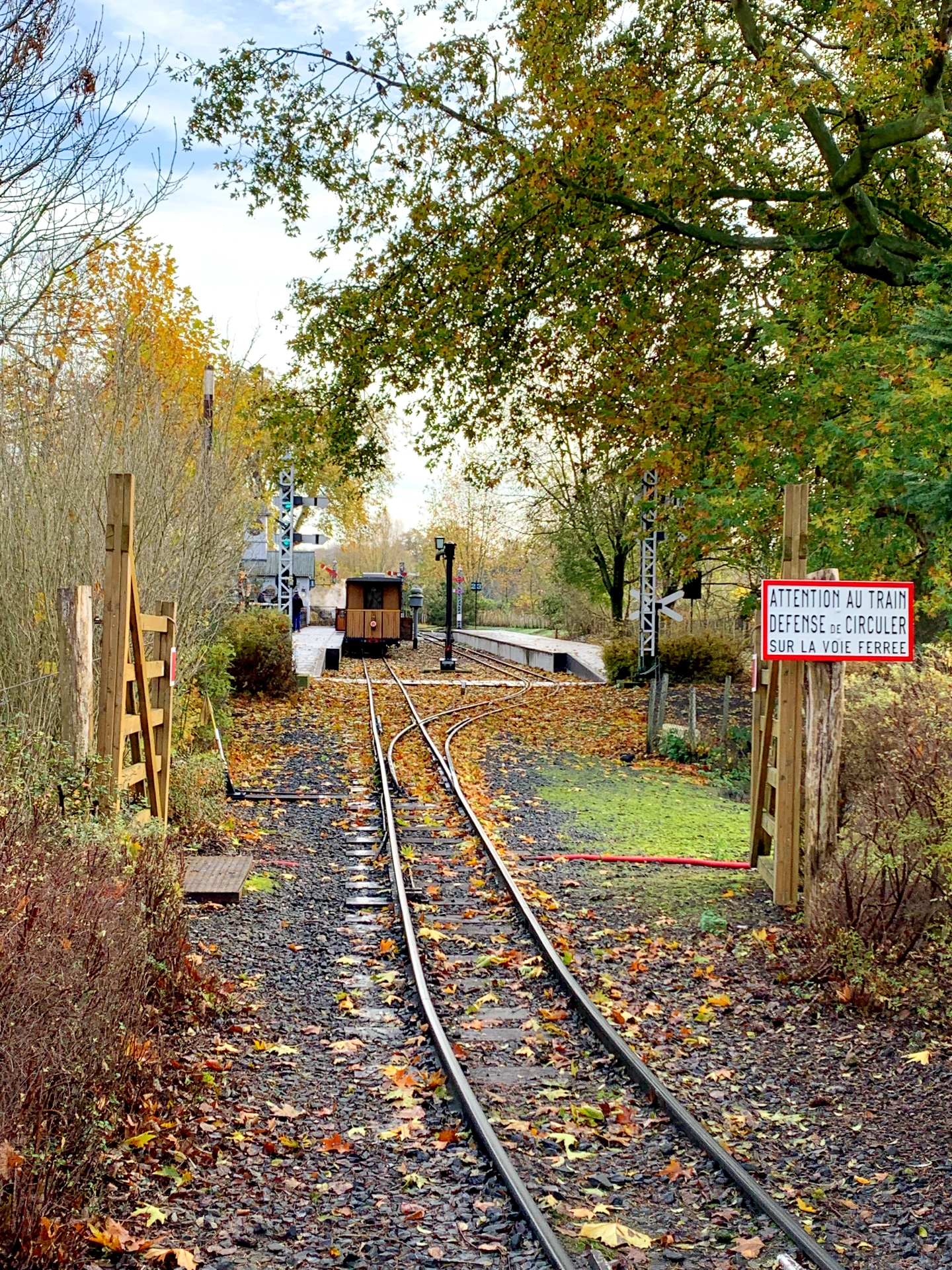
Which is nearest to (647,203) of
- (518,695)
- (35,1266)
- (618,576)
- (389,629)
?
(518,695)

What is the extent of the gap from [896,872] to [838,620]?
1930mm

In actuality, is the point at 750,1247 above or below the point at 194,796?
below

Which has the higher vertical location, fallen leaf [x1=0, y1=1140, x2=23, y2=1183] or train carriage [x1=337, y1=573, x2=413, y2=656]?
train carriage [x1=337, y1=573, x2=413, y2=656]

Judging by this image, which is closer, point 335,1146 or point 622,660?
point 335,1146

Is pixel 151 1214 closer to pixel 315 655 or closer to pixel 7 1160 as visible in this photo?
pixel 7 1160

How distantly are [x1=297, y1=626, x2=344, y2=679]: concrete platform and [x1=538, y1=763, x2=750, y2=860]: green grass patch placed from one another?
408 inches

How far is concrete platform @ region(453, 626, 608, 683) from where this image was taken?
32.0 metres

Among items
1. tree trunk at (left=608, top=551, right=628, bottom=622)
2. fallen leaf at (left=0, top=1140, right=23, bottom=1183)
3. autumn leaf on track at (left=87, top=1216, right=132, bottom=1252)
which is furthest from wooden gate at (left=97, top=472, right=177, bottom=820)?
tree trunk at (left=608, top=551, right=628, bottom=622)

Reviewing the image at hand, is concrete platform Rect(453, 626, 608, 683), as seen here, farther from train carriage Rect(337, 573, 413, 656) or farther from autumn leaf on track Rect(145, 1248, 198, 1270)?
autumn leaf on track Rect(145, 1248, 198, 1270)

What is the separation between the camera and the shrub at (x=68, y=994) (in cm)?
396

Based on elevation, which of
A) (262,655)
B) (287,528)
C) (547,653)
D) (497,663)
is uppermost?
(287,528)

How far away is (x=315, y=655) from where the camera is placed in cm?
3244

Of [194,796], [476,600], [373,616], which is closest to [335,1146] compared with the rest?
[194,796]

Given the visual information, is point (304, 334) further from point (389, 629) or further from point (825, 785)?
point (389, 629)
